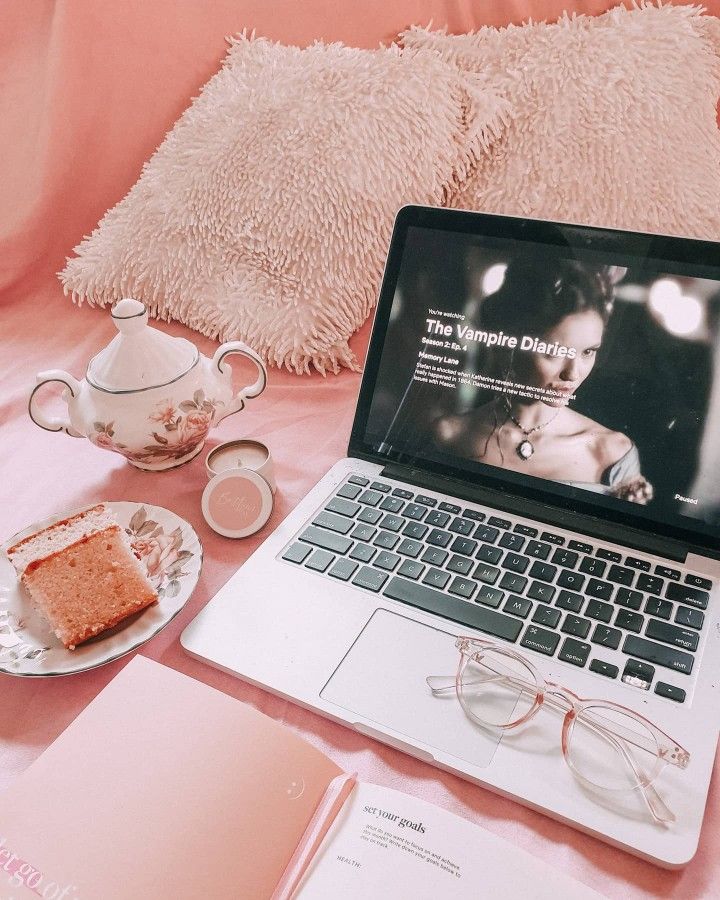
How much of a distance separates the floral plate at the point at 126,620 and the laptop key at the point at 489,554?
24 centimetres

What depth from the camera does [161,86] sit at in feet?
3.48

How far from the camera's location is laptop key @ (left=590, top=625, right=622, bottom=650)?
0.51 m

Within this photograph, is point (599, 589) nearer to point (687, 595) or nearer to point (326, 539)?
point (687, 595)

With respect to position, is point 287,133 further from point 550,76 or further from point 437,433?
point 437,433

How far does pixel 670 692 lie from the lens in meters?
0.47

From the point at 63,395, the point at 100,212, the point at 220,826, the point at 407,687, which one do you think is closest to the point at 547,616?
the point at 407,687

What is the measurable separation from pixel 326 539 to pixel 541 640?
0.67ft

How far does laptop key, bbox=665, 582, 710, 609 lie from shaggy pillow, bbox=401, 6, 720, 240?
416mm

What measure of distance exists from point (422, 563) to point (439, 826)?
220 mm

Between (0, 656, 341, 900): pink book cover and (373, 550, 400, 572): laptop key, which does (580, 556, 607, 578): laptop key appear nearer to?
(373, 550, 400, 572): laptop key

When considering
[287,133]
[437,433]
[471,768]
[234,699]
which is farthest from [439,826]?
[287,133]

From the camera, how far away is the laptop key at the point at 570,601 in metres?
0.54

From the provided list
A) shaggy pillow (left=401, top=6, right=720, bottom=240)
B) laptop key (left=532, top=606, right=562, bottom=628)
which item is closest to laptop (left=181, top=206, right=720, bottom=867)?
laptop key (left=532, top=606, right=562, bottom=628)

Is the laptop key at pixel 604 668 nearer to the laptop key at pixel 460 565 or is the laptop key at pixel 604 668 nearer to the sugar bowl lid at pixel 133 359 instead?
the laptop key at pixel 460 565
